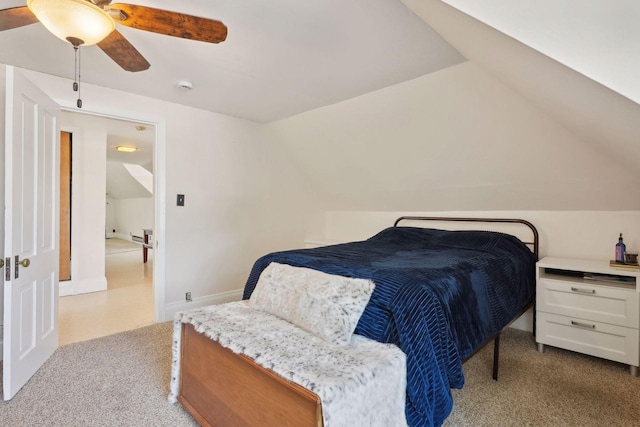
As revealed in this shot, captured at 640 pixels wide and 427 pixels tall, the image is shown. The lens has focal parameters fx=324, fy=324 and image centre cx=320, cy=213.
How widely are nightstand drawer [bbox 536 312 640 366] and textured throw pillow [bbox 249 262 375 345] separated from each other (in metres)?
1.88

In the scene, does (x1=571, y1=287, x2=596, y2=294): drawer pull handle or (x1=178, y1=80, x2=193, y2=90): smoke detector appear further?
(x1=178, y1=80, x2=193, y2=90): smoke detector

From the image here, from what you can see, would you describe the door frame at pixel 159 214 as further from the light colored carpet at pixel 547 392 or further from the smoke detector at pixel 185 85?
the light colored carpet at pixel 547 392

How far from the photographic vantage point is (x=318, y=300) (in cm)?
161

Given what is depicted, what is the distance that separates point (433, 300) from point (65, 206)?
4.60 m

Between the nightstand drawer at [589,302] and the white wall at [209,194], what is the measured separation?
2.87 m

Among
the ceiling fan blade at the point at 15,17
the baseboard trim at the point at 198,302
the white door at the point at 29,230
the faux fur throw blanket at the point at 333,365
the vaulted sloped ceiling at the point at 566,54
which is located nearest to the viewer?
the vaulted sloped ceiling at the point at 566,54

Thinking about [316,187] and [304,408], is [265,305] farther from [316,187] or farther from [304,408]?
[316,187]

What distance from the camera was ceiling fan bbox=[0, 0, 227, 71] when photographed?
51.6 inches

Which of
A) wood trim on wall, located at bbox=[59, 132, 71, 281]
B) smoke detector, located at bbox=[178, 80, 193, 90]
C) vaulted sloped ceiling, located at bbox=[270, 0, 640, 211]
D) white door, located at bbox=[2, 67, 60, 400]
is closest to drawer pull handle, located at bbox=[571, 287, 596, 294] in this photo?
vaulted sloped ceiling, located at bbox=[270, 0, 640, 211]

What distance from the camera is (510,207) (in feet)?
10.5

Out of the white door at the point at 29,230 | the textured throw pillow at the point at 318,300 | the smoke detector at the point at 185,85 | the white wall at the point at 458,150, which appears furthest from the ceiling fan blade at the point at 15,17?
the white wall at the point at 458,150

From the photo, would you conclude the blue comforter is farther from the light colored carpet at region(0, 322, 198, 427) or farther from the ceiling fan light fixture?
the ceiling fan light fixture

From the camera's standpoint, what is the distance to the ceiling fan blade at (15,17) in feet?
4.58

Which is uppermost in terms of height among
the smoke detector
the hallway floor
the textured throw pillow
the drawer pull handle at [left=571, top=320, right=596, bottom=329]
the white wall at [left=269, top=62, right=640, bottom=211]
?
the smoke detector
